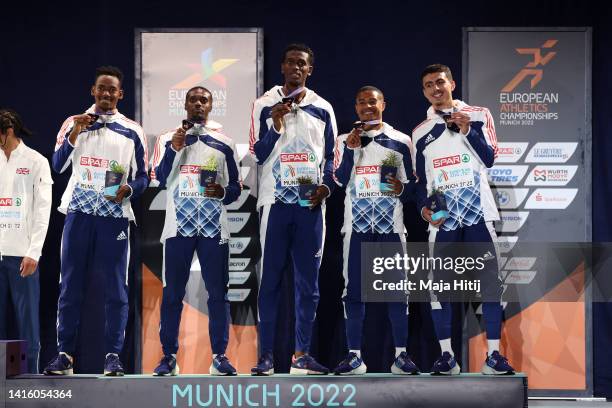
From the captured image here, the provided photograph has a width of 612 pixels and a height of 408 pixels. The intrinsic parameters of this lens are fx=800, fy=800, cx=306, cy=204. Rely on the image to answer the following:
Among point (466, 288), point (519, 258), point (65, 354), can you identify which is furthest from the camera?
point (519, 258)

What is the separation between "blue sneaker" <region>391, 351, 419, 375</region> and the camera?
15.1 ft

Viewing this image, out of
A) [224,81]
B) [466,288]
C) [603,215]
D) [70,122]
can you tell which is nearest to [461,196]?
[466,288]

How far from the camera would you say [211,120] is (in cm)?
524

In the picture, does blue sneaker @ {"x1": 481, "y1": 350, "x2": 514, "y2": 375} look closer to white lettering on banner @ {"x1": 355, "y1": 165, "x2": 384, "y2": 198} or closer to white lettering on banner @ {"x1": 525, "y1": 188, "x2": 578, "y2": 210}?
white lettering on banner @ {"x1": 355, "y1": 165, "x2": 384, "y2": 198}

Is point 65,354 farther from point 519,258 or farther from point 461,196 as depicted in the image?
point 519,258

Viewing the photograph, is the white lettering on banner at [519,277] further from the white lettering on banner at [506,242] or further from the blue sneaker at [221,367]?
the blue sneaker at [221,367]

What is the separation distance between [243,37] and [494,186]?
6.42 feet

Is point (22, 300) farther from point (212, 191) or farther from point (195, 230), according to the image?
point (212, 191)

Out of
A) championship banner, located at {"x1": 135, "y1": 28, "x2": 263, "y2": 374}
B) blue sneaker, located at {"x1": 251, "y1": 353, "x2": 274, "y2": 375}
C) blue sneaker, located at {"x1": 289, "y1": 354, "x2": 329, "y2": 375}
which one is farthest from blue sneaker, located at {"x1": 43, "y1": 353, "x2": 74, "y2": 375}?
blue sneaker, located at {"x1": 289, "y1": 354, "x2": 329, "y2": 375}

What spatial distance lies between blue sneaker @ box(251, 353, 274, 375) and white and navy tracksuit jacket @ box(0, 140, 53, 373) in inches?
54.7

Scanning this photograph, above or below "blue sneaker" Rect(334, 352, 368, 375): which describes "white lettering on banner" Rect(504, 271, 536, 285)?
above

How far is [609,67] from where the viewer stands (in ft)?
17.9

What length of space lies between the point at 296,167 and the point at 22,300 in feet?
6.14

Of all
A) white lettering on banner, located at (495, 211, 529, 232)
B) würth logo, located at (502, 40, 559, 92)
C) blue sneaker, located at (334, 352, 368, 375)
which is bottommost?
blue sneaker, located at (334, 352, 368, 375)
